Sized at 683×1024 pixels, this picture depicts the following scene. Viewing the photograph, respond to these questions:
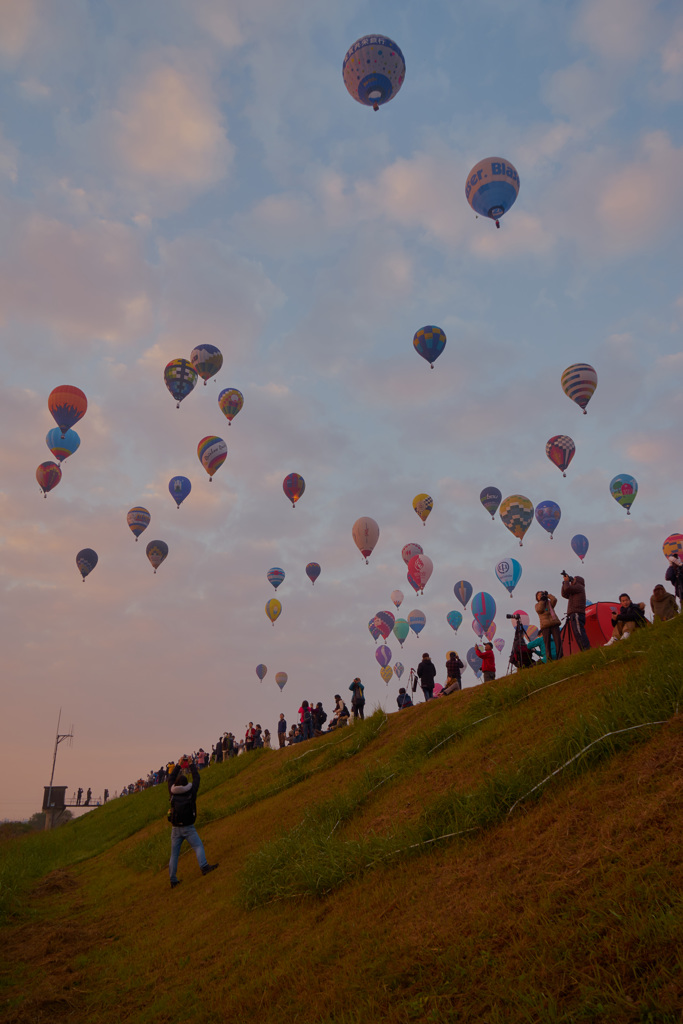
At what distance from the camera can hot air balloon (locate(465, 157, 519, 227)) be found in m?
26.9

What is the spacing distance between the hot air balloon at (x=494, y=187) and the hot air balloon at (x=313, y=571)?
32.0 metres

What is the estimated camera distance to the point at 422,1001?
4.61 metres

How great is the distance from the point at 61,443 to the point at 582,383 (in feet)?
97.6

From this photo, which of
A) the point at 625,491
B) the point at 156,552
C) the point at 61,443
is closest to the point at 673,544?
the point at 625,491

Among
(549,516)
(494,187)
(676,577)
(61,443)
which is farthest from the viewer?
(549,516)

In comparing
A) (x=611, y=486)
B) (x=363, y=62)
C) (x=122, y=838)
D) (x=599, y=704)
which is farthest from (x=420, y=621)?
(x=599, y=704)

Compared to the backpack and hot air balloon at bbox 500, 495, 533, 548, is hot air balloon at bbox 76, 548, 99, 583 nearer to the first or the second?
hot air balloon at bbox 500, 495, 533, 548

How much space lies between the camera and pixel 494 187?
88.2 feet

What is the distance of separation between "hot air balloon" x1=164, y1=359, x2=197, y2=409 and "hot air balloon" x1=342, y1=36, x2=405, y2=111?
1786cm

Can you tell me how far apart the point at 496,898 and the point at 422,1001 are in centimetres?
104

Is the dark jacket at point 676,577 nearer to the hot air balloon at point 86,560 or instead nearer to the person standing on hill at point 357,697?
the person standing on hill at point 357,697

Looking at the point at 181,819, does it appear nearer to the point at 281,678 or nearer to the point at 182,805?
the point at 182,805

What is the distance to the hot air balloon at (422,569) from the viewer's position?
4393cm

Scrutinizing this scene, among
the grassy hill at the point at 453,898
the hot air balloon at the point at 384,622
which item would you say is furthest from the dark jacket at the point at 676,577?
the hot air balloon at the point at 384,622
